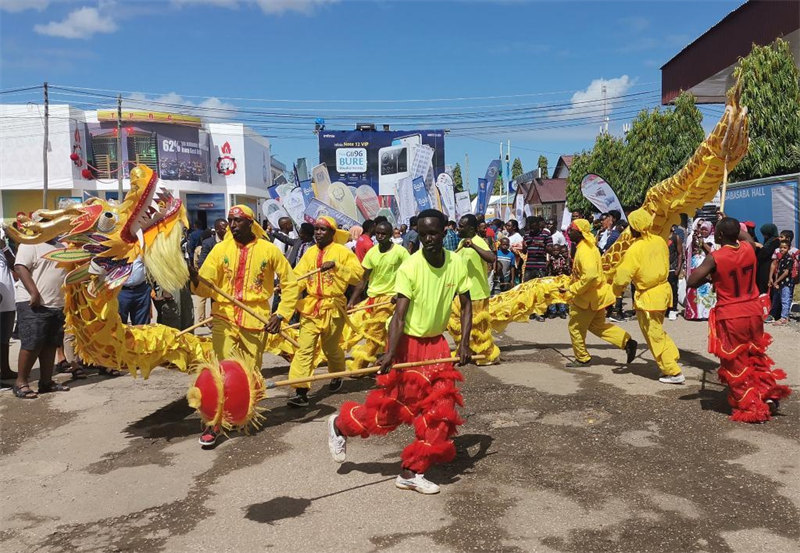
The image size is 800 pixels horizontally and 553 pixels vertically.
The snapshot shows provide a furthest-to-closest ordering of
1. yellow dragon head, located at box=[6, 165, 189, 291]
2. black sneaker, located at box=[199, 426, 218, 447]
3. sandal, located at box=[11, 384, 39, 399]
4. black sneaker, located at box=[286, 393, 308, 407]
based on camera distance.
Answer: sandal, located at box=[11, 384, 39, 399] < black sneaker, located at box=[286, 393, 308, 407] < black sneaker, located at box=[199, 426, 218, 447] < yellow dragon head, located at box=[6, 165, 189, 291]

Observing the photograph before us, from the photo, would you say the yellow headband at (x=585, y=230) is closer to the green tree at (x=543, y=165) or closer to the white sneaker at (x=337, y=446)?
the white sneaker at (x=337, y=446)

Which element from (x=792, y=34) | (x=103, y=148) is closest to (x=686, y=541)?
(x=792, y=34)

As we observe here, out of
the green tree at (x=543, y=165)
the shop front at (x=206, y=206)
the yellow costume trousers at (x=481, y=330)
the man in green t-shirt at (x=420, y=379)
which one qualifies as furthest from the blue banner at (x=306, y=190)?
the green tree at (x=543, y=165)

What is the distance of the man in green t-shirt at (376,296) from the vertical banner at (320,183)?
12731 millimetres

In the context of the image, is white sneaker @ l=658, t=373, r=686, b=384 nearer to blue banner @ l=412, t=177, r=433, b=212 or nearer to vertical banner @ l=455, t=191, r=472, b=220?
blue banner @ l=412, t=177, r=433, b=212

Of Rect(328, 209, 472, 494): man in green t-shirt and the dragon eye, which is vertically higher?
the dragon eye

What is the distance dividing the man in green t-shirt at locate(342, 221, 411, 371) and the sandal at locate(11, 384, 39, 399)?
3.44 meters

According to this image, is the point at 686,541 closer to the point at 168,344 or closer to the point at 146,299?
the point at 168,344

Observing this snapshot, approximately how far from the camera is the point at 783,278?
10.1m

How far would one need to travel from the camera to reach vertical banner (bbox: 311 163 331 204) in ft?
66.5

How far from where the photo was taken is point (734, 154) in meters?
6.30

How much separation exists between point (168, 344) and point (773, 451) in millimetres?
5090

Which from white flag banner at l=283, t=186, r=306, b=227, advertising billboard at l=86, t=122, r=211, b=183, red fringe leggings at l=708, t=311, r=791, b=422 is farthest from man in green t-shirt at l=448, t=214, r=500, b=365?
advertising billboard at l=86, t=122, r=211, b=183

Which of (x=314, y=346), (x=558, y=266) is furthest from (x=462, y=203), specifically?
(x=314, y=346)
